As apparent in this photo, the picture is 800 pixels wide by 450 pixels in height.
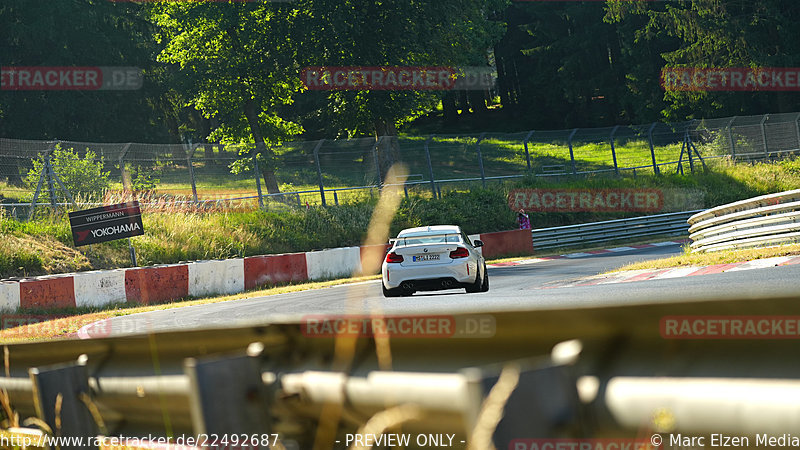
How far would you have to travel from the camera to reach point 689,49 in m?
58.6

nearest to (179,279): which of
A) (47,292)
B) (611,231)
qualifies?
(47,292)

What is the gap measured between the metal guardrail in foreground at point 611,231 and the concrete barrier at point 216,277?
12949 millimetres

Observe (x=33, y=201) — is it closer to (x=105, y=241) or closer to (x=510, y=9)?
(x=105, y=241)

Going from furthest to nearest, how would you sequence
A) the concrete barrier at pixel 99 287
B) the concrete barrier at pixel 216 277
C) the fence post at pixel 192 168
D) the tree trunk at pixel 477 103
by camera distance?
the tree trunk at pixel 477 103
the fence post at pixel 192 168
the concrete barrier at pixel 216 277
the concrete barrier at pixel 99 287

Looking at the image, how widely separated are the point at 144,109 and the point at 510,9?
42.3 m

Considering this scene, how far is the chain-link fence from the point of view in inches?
998

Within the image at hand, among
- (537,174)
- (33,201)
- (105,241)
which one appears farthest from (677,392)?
(537,174)

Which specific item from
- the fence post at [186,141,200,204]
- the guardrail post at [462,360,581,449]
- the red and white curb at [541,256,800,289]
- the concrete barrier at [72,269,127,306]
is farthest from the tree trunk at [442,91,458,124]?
the guardrail post at [462,360,581,449]

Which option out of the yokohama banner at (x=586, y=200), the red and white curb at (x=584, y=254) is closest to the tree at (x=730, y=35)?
the yokohama banner at (x=586, y=200)

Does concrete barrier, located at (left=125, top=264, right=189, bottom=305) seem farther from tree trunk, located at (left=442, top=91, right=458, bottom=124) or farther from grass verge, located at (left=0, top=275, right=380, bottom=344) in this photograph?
tree trunk, located at (left=442, top=91, right=458, bottom=124)

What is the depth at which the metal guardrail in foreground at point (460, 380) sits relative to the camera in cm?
225

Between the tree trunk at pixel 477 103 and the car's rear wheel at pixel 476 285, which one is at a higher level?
the tree trunk at pixel 477 103

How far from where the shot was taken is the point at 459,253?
15547 millimetres

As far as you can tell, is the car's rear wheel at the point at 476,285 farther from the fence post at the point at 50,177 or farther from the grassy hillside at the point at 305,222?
the fence post at the point at 50,177
